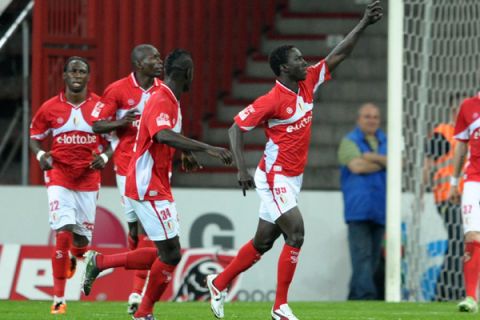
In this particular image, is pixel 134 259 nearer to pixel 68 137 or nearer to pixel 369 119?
pixel 68 137

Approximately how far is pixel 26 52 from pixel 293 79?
7473mm

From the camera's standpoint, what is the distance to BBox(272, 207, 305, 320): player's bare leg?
10.6 m

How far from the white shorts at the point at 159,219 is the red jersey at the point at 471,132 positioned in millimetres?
3722

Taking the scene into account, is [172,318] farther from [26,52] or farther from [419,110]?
[26,52]

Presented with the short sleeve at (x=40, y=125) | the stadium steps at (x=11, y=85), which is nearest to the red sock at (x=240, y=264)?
the short sleeve at (x=40, y=125)

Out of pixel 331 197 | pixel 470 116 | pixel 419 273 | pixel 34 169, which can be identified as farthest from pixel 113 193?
pixel 470 116

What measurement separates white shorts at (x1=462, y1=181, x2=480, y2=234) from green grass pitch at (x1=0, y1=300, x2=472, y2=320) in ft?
2.46

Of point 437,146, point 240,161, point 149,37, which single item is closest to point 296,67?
point 240,161

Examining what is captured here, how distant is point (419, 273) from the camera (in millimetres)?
15781

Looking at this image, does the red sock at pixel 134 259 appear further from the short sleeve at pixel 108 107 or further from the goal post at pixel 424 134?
the goal post at pixel 424 134

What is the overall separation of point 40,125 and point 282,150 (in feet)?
9.55

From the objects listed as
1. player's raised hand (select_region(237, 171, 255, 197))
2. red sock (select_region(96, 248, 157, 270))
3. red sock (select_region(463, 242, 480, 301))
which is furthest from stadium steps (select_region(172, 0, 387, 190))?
player's raised hand (select_region(237, 171, 255, 197))

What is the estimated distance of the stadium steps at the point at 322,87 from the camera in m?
18.2

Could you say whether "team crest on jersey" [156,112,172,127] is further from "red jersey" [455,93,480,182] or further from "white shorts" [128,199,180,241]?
"red jersey" [455,93,480,182]
